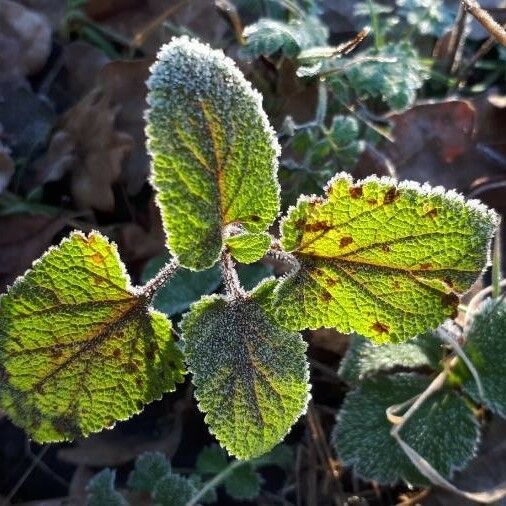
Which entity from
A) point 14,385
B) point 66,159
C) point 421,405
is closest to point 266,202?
point 14,385

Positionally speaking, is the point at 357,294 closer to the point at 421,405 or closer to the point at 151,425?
the point at 421,405

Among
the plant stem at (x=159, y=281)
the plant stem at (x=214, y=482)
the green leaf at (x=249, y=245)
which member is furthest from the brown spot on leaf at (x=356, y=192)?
the plant stem at (x=214, y=482)

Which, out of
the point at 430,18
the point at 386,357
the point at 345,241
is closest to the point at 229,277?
the point at 345,241

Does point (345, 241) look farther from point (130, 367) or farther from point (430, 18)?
point (430, 18)

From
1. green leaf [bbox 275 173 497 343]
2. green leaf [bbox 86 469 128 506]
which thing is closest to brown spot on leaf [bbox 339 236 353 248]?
green leaf [bbox 275 173 497 343]

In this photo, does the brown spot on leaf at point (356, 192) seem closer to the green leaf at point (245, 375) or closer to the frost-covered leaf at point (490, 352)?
the green leaf at point (245, 375)

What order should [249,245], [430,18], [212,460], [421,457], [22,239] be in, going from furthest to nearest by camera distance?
[430,18] → [22,239] → [212,460] → [421,457] → [249,245]
